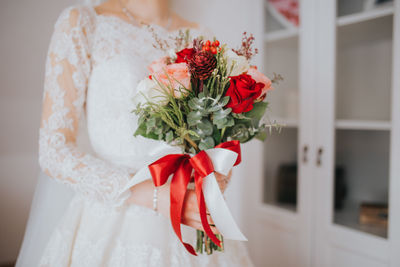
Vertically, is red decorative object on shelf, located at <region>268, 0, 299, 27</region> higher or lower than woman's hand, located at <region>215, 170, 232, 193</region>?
higher

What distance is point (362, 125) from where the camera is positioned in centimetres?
142

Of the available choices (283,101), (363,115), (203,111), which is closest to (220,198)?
(203,111)

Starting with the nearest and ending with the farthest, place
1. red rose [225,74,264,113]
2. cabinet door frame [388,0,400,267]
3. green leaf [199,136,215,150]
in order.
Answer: red rose [225,74,264,113], green leaf [199,136,215,150], cabinet door frame [388,0,400,267]

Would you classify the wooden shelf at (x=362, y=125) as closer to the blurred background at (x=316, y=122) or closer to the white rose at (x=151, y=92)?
the blurred background at (x=316, y=122)

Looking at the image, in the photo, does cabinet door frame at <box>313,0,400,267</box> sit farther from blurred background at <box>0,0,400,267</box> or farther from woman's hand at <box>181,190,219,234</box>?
woman's hand at <box>181,190,219,234</box>

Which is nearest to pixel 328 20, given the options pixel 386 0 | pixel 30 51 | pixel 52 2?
pixel 386 0

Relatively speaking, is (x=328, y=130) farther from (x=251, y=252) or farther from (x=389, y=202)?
(x=251, y=252)

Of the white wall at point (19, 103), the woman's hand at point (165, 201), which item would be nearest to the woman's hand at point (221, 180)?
the woman's hand at point (165, 201)

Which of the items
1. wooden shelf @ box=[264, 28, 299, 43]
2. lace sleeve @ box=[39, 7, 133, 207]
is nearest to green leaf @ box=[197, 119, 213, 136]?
lace sleeve @ box=[39, 7, 133, 207]

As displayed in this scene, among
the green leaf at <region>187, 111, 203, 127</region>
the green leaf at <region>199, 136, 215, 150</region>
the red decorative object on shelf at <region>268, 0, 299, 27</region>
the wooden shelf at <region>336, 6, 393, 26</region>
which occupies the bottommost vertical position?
the green leaf at <region>199, 136, 215, 150</region>

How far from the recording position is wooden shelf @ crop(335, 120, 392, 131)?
4.37 ft

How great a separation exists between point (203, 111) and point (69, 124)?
1.49 feet

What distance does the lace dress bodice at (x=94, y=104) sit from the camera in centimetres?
89

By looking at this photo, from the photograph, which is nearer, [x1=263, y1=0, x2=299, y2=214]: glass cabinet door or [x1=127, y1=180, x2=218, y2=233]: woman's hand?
[x1=127, y1=180, x2=218, y2=233]: woman's hand
